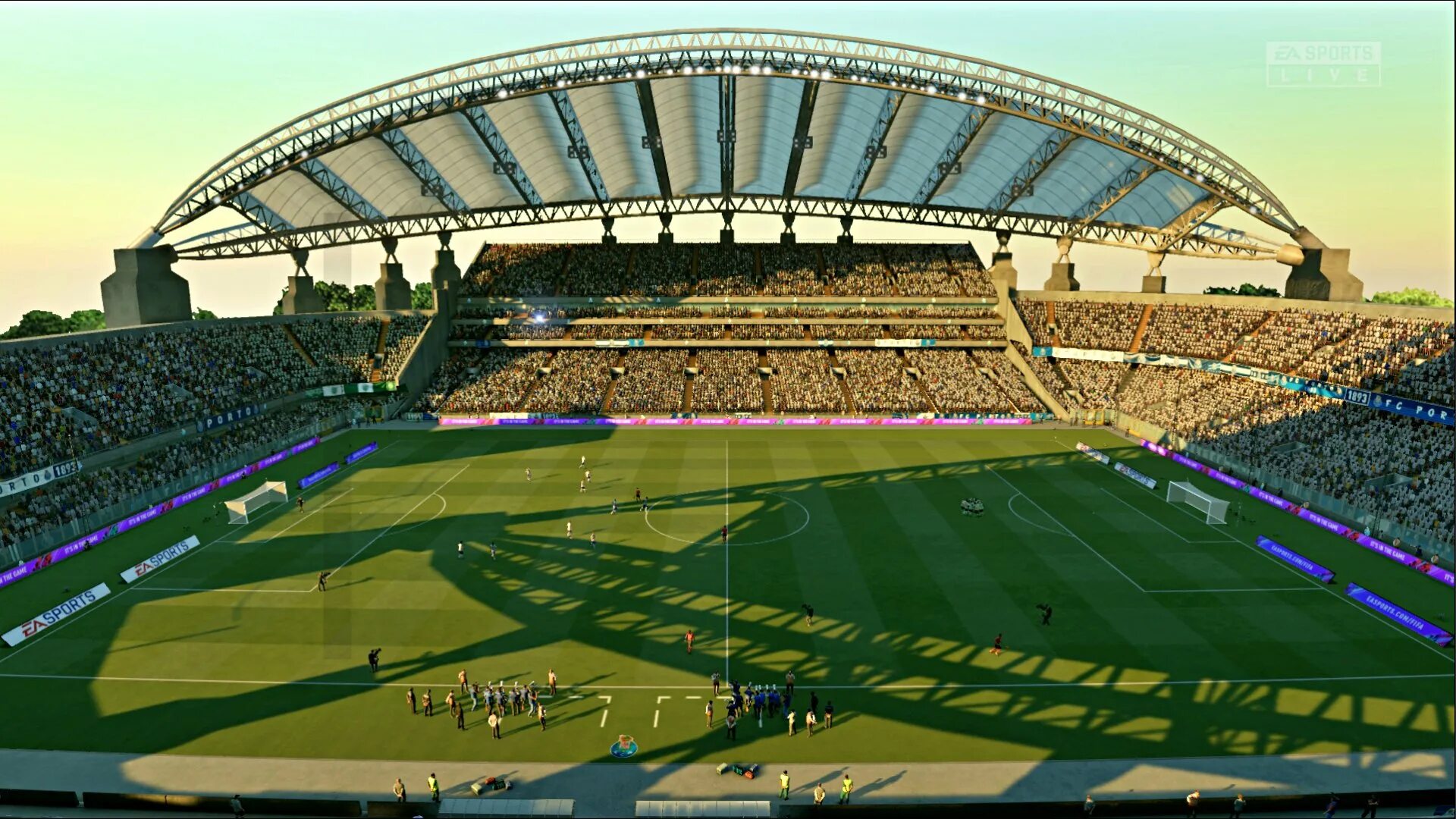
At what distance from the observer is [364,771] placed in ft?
65.1

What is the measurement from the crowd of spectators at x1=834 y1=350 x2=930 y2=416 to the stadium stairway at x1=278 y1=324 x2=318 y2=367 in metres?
51.1

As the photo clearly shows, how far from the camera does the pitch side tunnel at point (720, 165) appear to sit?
5269 centimetres

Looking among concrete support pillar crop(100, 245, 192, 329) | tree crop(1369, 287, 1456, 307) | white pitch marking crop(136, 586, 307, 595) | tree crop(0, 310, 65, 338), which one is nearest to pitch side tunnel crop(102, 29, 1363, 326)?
concrete support pillar crop(100, 245, 192, 329)

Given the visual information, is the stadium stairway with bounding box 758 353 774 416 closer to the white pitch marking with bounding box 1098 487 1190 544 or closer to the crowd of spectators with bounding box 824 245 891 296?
the crowd of spectators with bounding box 824 245 891 296

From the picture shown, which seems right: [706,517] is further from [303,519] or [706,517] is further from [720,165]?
[720,165]

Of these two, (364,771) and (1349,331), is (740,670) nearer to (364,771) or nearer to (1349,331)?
(364,771)

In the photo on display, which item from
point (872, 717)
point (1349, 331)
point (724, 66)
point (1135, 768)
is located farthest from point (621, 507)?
point (1349, 331)

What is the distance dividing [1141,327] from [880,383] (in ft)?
89.8

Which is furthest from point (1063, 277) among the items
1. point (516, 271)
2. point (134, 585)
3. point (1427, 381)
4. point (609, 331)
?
point (134, 585)

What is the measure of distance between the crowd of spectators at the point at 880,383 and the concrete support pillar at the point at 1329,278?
33.3 meters

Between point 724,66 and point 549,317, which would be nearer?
point 724,66

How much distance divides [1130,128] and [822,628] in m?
48.1

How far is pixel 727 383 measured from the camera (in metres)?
72.1

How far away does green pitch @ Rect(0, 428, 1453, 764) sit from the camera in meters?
21.6
